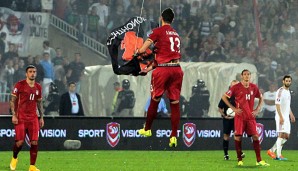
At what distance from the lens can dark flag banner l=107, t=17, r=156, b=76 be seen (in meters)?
15.5

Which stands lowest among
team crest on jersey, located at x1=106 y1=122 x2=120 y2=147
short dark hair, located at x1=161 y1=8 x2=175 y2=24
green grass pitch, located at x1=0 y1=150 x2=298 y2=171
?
green grass pitch, located at x1=0 y1=150 x2=298 y2=171

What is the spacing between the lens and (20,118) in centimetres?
1934

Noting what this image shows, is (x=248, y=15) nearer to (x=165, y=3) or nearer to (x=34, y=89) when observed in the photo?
(x=165, y=3)

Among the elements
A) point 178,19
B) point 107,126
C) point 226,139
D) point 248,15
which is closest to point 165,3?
point 178,19

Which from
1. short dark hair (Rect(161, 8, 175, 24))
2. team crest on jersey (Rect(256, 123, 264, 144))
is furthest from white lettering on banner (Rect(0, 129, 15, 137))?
short dark hair (Rect(161, 8, 175, 24))

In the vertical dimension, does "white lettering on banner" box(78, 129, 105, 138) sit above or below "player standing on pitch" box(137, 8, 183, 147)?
below

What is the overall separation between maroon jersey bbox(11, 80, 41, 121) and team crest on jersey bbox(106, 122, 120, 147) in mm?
8589

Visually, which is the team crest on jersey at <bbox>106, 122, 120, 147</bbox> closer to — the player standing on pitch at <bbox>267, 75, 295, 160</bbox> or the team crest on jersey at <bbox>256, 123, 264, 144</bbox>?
the team crest on jersey at <bbox>256, 123, 264, 144</bbox>

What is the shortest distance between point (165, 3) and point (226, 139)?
7626 mm

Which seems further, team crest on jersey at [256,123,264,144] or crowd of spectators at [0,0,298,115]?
team crest on jersey at [256,123,264,144]

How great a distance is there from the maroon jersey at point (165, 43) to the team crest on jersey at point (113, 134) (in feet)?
40.2

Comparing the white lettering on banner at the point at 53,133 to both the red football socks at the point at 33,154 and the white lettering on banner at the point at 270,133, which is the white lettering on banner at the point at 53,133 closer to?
the white lettering on banner at the point at 270,133

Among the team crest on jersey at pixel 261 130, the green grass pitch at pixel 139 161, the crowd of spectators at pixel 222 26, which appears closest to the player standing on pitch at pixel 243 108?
the green grass pitch at pixel 139 161

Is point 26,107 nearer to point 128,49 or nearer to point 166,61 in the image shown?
point 128,49
